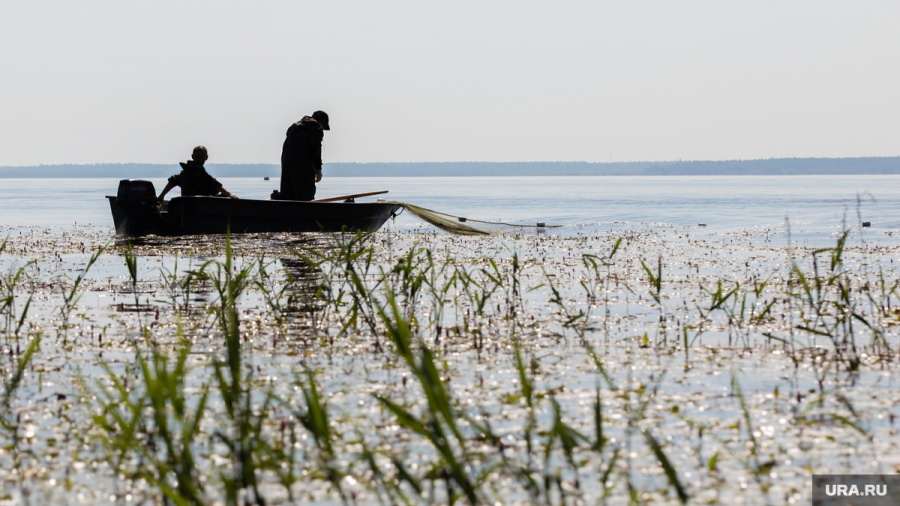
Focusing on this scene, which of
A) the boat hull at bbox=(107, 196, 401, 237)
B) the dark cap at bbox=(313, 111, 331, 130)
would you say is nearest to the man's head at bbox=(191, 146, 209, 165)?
the boat hull at bbox=(107, 196, 401, 237)

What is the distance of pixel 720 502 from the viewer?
4094 mm

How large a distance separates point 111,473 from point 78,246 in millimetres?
14823

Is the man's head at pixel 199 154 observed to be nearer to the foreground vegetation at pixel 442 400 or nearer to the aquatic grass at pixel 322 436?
the foreground vegetation at pixel 442 400

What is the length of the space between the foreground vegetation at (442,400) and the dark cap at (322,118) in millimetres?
8358

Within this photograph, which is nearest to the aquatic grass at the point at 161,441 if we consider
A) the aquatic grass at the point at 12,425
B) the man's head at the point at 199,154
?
the aquatic grass at the point at 12,425

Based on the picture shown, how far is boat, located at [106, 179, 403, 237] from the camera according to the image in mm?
18625

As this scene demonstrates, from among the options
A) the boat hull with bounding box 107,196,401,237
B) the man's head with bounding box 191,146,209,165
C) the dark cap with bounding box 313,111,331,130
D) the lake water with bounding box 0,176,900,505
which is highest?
the dark cap with bounding box 313,111,331,130

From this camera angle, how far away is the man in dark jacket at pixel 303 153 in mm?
19000

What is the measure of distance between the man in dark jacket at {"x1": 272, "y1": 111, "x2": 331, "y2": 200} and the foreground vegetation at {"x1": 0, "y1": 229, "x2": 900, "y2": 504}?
833cm

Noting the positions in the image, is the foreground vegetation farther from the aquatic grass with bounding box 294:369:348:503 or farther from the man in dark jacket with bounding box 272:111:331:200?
the man in dark jacket with bounding box 272:111:331:200

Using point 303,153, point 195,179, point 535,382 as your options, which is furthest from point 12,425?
point 303,153

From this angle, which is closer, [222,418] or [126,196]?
[222,418]

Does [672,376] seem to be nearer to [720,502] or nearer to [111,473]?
[720,502]

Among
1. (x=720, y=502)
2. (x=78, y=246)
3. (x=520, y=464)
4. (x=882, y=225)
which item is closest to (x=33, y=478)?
(x=520, y=464)
